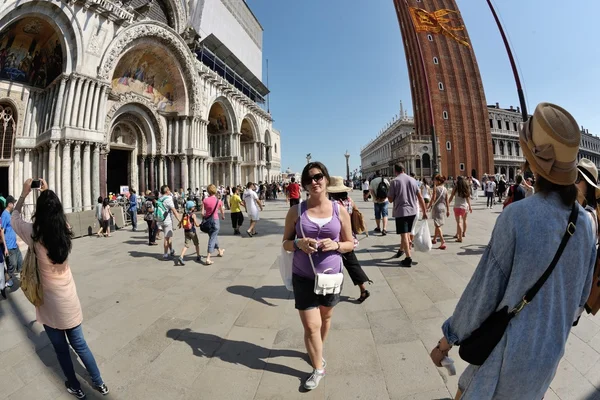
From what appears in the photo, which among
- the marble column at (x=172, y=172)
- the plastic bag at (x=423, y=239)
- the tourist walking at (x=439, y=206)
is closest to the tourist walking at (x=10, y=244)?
the plastic bag at (x=423, y=239)

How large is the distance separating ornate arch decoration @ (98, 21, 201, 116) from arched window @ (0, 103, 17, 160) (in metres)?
4.53

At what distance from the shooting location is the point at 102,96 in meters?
13.2

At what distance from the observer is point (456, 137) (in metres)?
46.9

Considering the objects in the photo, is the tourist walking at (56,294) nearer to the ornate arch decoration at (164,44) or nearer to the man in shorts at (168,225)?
the man in shorts at (168,225)

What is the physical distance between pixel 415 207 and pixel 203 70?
21495 millimetres

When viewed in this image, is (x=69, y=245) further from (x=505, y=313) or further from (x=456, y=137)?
Result: (x=456, y=137)

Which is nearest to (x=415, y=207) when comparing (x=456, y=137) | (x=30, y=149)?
(x=30, y=149)

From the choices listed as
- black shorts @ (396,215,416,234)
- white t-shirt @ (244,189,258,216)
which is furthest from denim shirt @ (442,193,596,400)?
white t-shirt @ (244,189,258,216)

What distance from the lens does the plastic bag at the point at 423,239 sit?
4738mm

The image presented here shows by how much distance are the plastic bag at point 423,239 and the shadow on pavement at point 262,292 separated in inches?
97.3

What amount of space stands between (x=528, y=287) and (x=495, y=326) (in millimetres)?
208

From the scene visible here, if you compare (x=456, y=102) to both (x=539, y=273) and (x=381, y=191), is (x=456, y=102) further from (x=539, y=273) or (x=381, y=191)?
(x=539, y=273)

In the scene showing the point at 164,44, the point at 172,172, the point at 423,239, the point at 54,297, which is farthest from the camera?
the point at 172,172

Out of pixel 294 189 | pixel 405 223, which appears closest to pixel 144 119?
pixel 294 189
